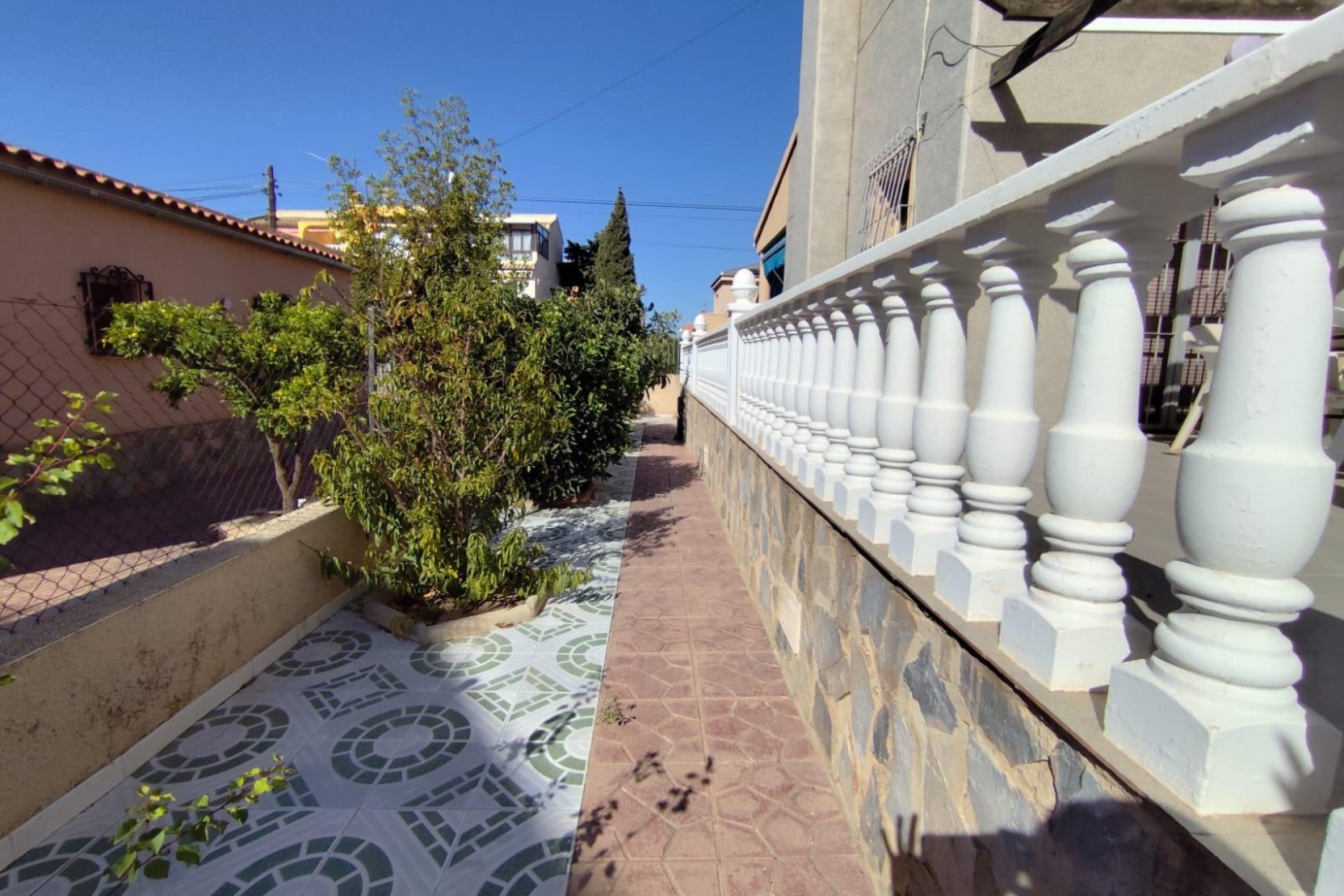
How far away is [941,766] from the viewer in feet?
4.86

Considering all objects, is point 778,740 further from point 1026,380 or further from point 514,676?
point 1026,380

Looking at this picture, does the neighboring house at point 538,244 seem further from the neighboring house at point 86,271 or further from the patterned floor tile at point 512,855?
the patterned floor tile at point 512,855

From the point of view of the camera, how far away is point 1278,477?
2.56 ft

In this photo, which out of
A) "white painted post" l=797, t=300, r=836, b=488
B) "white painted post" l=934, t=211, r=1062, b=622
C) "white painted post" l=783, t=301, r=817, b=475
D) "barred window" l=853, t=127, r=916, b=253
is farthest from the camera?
"barred window" l=853, t=127, r=916, b=253

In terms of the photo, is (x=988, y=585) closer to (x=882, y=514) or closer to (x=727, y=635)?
(x=882, y=514)

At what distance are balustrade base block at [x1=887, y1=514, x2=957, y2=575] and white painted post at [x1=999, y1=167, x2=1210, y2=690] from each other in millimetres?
484

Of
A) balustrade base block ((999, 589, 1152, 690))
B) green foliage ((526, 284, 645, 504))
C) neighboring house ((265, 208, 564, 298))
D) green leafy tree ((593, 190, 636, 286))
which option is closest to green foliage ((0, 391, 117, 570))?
balustrade base block ((999, 589, 1152, 690))

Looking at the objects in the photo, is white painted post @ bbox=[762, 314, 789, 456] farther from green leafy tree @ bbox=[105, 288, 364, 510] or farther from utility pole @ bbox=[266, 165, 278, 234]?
→ utility pole @ bbox=[266, 165, 278, 234]

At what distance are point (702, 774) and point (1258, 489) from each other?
2.17 metres

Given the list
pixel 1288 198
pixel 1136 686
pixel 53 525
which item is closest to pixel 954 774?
pixel 1136 686

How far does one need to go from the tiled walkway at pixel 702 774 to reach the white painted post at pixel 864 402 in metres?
1.10

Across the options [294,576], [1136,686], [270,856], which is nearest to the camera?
[1136,686]

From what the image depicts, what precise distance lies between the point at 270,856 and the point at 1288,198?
116 inches

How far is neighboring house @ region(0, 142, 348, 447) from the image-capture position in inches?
225
